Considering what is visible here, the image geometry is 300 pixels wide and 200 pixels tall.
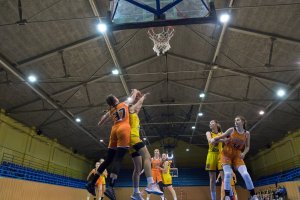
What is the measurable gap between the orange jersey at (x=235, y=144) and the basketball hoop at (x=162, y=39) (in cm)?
687

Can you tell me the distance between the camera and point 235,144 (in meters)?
6.20

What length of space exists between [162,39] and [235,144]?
8.08 m

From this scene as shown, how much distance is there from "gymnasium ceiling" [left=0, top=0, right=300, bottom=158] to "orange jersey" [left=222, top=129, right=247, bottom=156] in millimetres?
6025

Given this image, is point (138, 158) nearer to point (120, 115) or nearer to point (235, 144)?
point (120, 115)

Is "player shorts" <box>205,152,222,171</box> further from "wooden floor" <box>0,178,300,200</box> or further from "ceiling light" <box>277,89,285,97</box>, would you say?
"ceiling light" <box>277,89,285,97</box>

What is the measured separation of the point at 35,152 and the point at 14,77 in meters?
9.84

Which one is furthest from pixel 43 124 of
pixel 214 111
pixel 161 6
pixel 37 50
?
pixel 161 6

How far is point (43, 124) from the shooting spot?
2192 centimetres

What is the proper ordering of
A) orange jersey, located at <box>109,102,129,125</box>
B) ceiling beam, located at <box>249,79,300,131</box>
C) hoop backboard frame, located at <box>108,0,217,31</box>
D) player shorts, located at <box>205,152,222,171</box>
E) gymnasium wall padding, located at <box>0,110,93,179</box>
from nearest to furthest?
orange jersey, located at <box>109,102,129,125</box>
hoop backboard frame, located at <box>108,0,217,31</box>
player shorts, located at <box>205,152,222,171</box>
ceiling beam, located at <box>249,79,300,131</box>
gymnasium wall padding, located at <box>0,110,93,179</box>

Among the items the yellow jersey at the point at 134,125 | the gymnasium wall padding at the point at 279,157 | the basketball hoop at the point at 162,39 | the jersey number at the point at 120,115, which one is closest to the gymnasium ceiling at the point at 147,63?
the basketball hoop at the point at 162,39

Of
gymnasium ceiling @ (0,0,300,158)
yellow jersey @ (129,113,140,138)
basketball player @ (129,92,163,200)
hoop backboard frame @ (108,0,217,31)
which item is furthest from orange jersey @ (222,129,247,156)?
gymnasium ceiling @ (0,0,300,158)

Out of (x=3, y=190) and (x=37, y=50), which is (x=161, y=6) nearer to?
(x=37, y=50)

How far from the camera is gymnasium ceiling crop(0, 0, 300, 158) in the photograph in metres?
12.0

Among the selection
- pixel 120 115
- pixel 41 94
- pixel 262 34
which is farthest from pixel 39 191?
pixel 262 34
